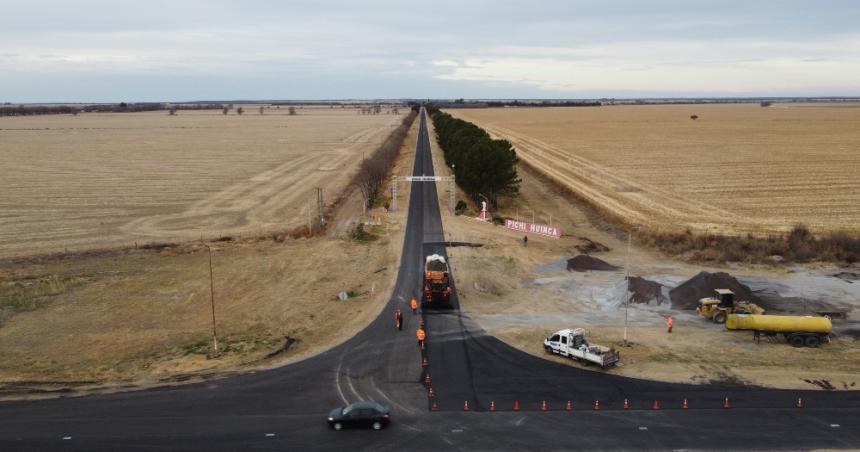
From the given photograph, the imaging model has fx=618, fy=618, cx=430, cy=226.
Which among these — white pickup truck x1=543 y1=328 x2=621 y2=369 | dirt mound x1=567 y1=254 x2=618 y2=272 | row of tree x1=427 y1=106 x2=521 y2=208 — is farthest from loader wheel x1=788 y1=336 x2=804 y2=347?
row of tree x1=427 y1=106 x2=521 y2=208

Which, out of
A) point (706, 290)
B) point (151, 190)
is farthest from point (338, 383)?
point (151, 190)

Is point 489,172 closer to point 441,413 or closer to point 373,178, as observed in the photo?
point 373,178

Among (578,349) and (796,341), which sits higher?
(578,349)

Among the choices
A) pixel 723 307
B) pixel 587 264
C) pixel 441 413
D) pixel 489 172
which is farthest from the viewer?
pixel 489 172

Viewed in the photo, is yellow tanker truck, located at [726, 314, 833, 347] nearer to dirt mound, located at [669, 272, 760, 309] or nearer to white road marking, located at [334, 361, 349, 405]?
dirt mound, located at [669, 272, 760, 309]

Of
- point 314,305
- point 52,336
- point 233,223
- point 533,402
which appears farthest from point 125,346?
point 233,223

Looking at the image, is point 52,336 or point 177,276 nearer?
point 52,336

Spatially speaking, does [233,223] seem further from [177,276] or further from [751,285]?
[751,285]
